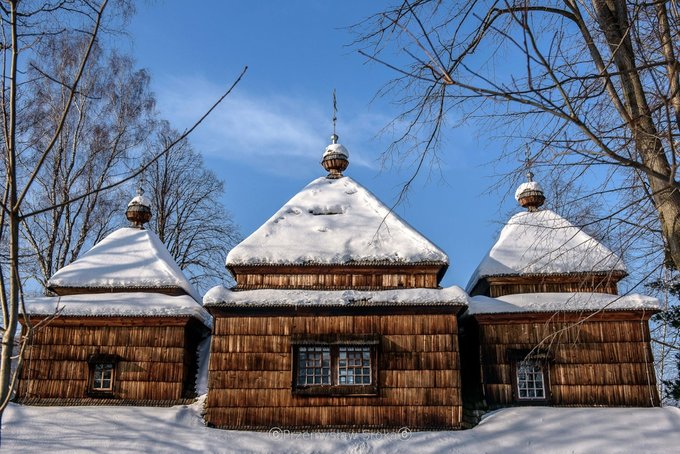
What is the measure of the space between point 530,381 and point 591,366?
1.36m

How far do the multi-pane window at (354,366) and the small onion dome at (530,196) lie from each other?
311 inches

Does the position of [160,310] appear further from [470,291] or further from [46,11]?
[46,11]

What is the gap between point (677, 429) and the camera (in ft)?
38.1

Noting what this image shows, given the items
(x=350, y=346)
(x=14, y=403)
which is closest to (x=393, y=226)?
(x=350, y=346)

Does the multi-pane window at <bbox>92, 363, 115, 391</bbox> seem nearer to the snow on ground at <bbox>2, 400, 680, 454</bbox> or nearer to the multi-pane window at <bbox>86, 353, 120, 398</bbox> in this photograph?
the multi-pane window at <bbox>86, 353, 120, 398</bbox>

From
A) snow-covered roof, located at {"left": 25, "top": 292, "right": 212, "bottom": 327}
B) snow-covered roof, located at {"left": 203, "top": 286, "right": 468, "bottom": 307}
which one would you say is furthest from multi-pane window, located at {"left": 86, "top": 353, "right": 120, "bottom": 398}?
snow-covered roof, located at {"left": 203, "top": 286, "right": 468, "bottom": 307}

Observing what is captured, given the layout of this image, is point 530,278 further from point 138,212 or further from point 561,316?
point 138,212

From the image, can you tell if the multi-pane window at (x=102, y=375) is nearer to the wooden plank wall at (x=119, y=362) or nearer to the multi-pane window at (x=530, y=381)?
the wooden plank wall at (x=119, y=362)

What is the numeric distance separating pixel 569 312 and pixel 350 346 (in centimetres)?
497

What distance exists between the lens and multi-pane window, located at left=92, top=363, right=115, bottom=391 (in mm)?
13461

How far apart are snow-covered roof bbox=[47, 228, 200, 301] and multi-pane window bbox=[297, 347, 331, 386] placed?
4.19m

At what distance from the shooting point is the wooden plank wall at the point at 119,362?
43.8 ft

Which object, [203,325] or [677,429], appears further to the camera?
[203,325]

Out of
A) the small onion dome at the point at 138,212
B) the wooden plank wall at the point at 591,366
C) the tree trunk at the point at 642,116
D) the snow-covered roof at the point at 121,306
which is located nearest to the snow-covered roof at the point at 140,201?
the small onion dome at the point at 138,212
